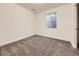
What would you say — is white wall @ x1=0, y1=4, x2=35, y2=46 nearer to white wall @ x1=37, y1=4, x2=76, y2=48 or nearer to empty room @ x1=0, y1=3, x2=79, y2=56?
empty room @ x1=0, y1=3, x2=79, y2=56

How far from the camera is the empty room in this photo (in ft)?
6.36

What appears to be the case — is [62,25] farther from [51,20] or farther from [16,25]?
[16,25]

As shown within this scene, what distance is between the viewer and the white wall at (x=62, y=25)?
1.99m

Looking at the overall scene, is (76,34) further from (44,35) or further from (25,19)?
(25,19)

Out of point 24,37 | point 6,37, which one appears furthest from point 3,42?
point 24,37

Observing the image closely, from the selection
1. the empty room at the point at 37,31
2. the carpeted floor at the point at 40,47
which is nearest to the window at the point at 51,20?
the empty room at the point at 37,31

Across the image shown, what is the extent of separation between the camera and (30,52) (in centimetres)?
196

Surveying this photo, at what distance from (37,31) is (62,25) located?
1.84 feet

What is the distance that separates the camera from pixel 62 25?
2107 millimetres

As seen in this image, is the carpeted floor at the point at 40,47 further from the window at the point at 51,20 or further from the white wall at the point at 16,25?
the window at the point at 51,20

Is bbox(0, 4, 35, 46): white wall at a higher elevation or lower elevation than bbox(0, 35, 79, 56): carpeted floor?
higher

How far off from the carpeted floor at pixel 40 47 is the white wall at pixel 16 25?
0.12 metres

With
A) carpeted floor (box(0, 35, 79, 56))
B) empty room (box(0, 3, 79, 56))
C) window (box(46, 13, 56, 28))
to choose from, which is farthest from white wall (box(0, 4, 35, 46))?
window (box(46, 13, 56, 28))

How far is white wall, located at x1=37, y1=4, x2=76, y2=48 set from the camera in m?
1.99
